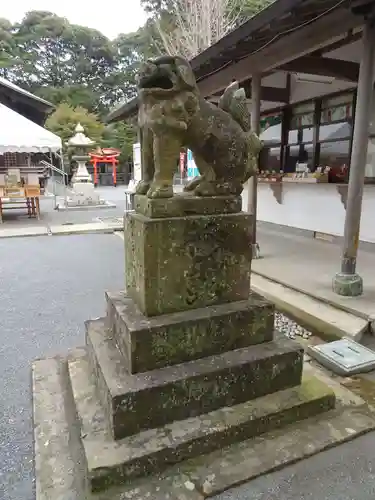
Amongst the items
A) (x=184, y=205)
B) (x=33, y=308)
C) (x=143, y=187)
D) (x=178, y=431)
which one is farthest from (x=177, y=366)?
(x=33, y=308)

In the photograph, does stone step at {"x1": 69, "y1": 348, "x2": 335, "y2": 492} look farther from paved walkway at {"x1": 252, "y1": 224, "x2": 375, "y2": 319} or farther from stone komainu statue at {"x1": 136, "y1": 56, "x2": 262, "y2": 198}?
paved walkway at {"x1": 252, "y1": 224, "x2": 375, "y2": 319}

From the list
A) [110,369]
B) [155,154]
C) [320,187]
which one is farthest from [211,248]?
[320,187]

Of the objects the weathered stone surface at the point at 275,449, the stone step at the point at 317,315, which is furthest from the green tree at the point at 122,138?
the weathered stone surface at the point at 275,449

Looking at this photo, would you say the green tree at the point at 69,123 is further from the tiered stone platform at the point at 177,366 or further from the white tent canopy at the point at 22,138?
the tiered stone platform at the point at 177,366

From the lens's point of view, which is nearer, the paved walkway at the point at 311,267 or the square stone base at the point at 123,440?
the square stone base at the point at 123,440

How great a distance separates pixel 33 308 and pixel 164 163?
2598mm

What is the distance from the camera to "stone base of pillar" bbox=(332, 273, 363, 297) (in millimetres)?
3371

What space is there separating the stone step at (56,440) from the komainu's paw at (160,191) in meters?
1.29

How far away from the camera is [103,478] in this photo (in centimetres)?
154

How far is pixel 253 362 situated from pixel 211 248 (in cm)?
67

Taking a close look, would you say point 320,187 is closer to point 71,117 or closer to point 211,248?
point 211,248

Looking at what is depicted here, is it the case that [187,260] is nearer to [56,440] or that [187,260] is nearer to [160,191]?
[160,191]

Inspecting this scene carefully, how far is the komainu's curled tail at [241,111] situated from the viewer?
7.18ft

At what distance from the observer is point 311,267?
442 centimetres
